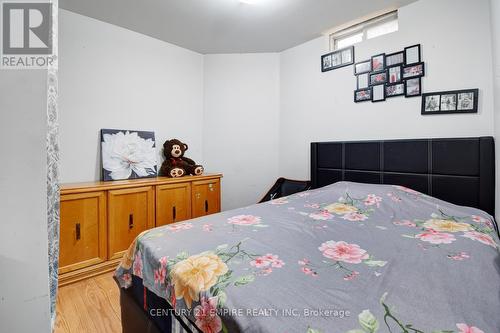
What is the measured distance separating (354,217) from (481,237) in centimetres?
62

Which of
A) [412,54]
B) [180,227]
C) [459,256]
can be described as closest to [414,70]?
[412,54]

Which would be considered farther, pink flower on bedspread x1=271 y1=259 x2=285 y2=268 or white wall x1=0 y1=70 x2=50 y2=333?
pink flower on bedspread x1=271 y1=259 x2=285 y2=268

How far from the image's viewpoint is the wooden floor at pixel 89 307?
1.48 metres

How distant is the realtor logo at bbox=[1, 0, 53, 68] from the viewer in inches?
20.2

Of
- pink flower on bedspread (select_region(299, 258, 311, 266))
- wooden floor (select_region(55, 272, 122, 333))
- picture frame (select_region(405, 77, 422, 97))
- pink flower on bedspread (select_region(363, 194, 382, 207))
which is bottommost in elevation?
wooden floor (select_region(55, 272, 122, 333))

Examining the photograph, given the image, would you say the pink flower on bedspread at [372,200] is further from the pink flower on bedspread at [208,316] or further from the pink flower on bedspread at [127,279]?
the pink flower on bedspread at [127,279]

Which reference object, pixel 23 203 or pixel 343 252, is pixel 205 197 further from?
pixel 23 203

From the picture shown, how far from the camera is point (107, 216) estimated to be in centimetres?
211

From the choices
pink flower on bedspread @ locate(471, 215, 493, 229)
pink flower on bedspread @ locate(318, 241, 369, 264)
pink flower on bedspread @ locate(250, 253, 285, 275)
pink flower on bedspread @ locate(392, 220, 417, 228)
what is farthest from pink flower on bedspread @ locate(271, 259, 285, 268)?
pink flower on bedspread @ locate(471, 215, 493, 229)

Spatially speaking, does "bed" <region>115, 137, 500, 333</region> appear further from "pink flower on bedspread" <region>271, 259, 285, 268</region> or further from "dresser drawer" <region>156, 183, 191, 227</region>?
"dresser drawer" <region>156, 183, 191, 227</region>

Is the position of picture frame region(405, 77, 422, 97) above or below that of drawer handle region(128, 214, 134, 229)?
above

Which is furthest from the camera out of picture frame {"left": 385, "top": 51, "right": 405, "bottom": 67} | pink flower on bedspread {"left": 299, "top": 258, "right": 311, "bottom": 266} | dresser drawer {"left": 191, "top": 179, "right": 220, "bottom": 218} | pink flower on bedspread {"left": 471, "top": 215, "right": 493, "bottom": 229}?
dresser drawer {"left": 191, "top": 179, "right": 220, "bottom": 218}

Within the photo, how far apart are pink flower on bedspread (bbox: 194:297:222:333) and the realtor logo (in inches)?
31.1

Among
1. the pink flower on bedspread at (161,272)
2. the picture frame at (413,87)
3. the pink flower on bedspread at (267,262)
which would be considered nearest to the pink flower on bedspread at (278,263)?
the pink flower on bedspread at (267,262)
